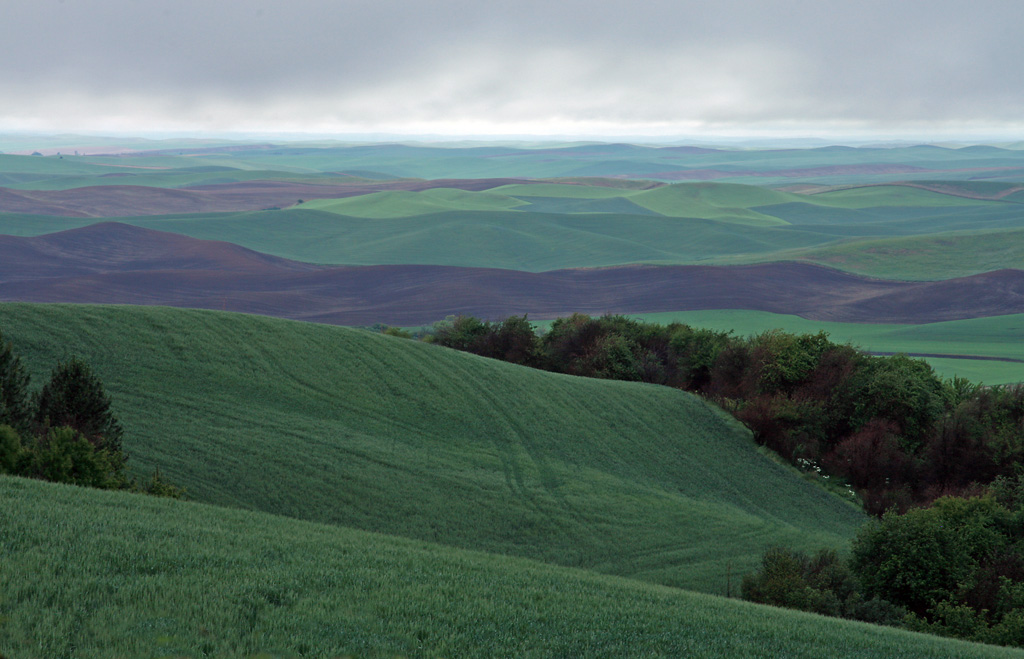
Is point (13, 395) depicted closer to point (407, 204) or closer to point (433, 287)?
point (433, 287)

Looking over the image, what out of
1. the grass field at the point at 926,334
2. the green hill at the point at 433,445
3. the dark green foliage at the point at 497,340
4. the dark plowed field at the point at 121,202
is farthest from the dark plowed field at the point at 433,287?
the dark plowed field at the point at 121,202

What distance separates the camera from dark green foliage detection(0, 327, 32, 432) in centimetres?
2067

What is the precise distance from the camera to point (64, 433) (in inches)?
715

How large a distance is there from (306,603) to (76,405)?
598 inches

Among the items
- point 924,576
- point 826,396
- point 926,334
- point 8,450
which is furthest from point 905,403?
point 926,334

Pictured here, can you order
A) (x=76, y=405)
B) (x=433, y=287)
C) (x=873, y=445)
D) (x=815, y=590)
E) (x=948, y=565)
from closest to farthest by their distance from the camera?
(x=815, y=590), (x=76, y=405), (x=948, y=565), (x=873, y=445), (x=433, y=287)

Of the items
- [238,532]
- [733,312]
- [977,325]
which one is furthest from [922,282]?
[238,532]

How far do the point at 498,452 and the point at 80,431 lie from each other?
16759mm

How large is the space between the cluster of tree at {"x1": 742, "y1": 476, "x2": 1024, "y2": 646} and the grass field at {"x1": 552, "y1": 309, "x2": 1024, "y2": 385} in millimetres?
45767

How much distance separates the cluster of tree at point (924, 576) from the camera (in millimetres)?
20141

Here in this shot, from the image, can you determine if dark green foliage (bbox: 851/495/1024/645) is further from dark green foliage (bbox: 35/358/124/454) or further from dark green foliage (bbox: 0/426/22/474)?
dark green foliage (bbox: 35/358/124/454)

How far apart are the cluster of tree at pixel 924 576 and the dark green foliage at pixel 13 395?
66.1ft

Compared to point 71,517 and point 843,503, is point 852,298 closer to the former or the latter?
point 843,503

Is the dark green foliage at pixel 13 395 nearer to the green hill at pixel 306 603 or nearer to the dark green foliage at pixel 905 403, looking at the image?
the green hill at pixel 306 603
